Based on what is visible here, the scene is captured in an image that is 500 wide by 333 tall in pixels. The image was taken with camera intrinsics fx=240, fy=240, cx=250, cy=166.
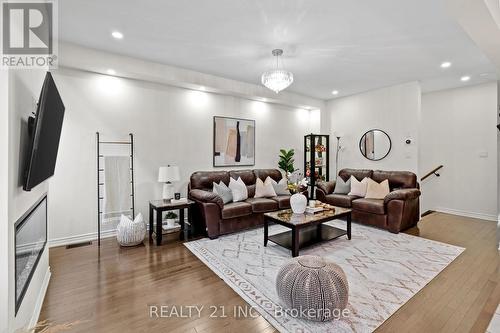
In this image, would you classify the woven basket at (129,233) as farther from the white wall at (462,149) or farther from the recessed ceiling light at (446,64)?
the white wall at (462,149)

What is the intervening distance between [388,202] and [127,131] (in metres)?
4.55

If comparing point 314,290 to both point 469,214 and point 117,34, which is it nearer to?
point 117,34

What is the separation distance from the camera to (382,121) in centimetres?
535

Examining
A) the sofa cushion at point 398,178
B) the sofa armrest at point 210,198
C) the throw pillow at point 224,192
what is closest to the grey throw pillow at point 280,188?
the throw pillow at point 224,192

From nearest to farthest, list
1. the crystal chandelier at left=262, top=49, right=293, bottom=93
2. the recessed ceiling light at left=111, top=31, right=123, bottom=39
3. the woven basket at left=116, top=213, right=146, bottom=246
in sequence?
the recessed ceiling light at left=111, top=31, right=123, bottom=39, the crystal chandelier at left=262, top=49, right=293, bottom=93, the woven basket at left=116, top=213, right=146, bottom=246

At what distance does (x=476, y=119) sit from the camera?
4.94 metres

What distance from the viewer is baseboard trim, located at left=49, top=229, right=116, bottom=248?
11.3 ft

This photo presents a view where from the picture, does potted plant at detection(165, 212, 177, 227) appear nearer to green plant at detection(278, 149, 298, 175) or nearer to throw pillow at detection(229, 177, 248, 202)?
throw pillow at detection(229, 177, 248, 202)

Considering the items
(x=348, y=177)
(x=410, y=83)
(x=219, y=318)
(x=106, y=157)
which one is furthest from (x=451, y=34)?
(x=106, y=157)

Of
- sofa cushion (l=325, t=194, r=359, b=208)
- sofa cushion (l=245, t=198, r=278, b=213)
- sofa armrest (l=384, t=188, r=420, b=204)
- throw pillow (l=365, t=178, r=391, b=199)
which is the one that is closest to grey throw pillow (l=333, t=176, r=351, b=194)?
sofa cushion (l=325, t=194, r=359, b=208)

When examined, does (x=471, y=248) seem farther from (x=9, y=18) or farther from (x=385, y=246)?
(x=9, y=18)

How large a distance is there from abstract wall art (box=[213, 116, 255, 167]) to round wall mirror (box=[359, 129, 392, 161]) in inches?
104

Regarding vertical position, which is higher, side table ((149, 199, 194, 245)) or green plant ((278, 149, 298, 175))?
green plant ((278, 149, 298, 175))

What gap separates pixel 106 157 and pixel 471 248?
556 centimetres
